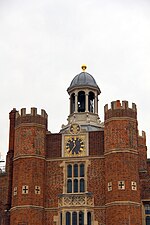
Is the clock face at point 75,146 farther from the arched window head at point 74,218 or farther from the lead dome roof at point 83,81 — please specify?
the lead dome roof at point 83,81

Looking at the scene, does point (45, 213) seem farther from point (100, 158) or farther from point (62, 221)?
point (100, 158)

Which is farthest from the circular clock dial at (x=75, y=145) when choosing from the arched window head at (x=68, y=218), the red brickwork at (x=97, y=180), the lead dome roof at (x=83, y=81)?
the lead dome roof at (x=83, y=81)

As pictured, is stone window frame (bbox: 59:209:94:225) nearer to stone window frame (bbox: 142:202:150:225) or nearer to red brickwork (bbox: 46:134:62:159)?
stone window frame (bbox: 142:202:150:225)

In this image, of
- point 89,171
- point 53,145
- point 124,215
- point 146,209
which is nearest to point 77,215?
point 124,215

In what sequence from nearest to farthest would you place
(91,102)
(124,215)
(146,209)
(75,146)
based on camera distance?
(124,215)
(146,209)
(75,146)
(91,102)

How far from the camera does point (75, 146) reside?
160 feet

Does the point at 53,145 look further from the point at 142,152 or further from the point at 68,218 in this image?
the point at 142,152

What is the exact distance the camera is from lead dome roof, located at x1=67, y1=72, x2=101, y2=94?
2141 inches

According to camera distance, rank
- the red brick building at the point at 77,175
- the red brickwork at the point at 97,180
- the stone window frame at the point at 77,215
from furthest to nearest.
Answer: the red brickwork at the point at 97,180
the red brick building at the point at 77,175
the stone window frame at the point at 77,215

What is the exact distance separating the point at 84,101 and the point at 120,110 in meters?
→ 7.30

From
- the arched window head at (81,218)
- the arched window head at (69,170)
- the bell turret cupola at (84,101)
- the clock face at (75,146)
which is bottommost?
the arched window head at (81,218)

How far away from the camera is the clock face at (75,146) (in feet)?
159

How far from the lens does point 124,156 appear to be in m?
46.5

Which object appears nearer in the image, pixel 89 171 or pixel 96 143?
pixel 89 171
